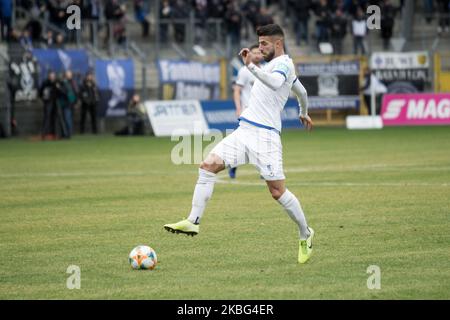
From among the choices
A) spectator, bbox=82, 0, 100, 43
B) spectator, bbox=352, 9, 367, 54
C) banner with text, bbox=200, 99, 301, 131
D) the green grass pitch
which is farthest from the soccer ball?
spectator, bbox=352, 9, 367, 54

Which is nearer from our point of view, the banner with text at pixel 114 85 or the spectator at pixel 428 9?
the banner with text at pixel 114 85

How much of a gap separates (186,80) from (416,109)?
894 centimetres

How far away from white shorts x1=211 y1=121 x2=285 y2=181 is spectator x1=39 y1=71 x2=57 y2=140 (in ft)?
83.6

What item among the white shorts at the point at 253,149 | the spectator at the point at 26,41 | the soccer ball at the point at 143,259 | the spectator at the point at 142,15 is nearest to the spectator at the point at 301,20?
the spectator at the point at 142,15

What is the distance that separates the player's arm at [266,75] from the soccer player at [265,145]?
21 millimetres

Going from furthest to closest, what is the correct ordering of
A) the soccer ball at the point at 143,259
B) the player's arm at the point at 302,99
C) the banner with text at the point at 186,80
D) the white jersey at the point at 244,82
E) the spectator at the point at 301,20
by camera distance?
1. the spectator at the point at 301,20
2. the banner with text at the point at 186,80
3. the white jersey at the point at 244,82
4. the player's arm at the point at 302,99
5. the soccer ball at the point at 143,259

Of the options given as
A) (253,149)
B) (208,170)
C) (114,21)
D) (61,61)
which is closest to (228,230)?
(208,170)

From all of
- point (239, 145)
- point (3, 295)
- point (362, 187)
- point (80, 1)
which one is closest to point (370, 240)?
point (239, 145)

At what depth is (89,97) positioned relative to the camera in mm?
39406

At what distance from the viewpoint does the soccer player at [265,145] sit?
1202 centimetres

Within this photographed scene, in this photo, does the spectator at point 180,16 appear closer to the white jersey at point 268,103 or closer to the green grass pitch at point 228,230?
the green grass pitch at point 228,230

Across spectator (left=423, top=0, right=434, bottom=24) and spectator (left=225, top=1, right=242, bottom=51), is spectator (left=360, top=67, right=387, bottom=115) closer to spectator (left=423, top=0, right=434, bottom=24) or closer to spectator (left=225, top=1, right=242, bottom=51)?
spectator (left=225, top=1, right=242, bottom=51)

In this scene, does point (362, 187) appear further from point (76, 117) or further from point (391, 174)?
point (76, 117)

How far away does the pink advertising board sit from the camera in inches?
1651
